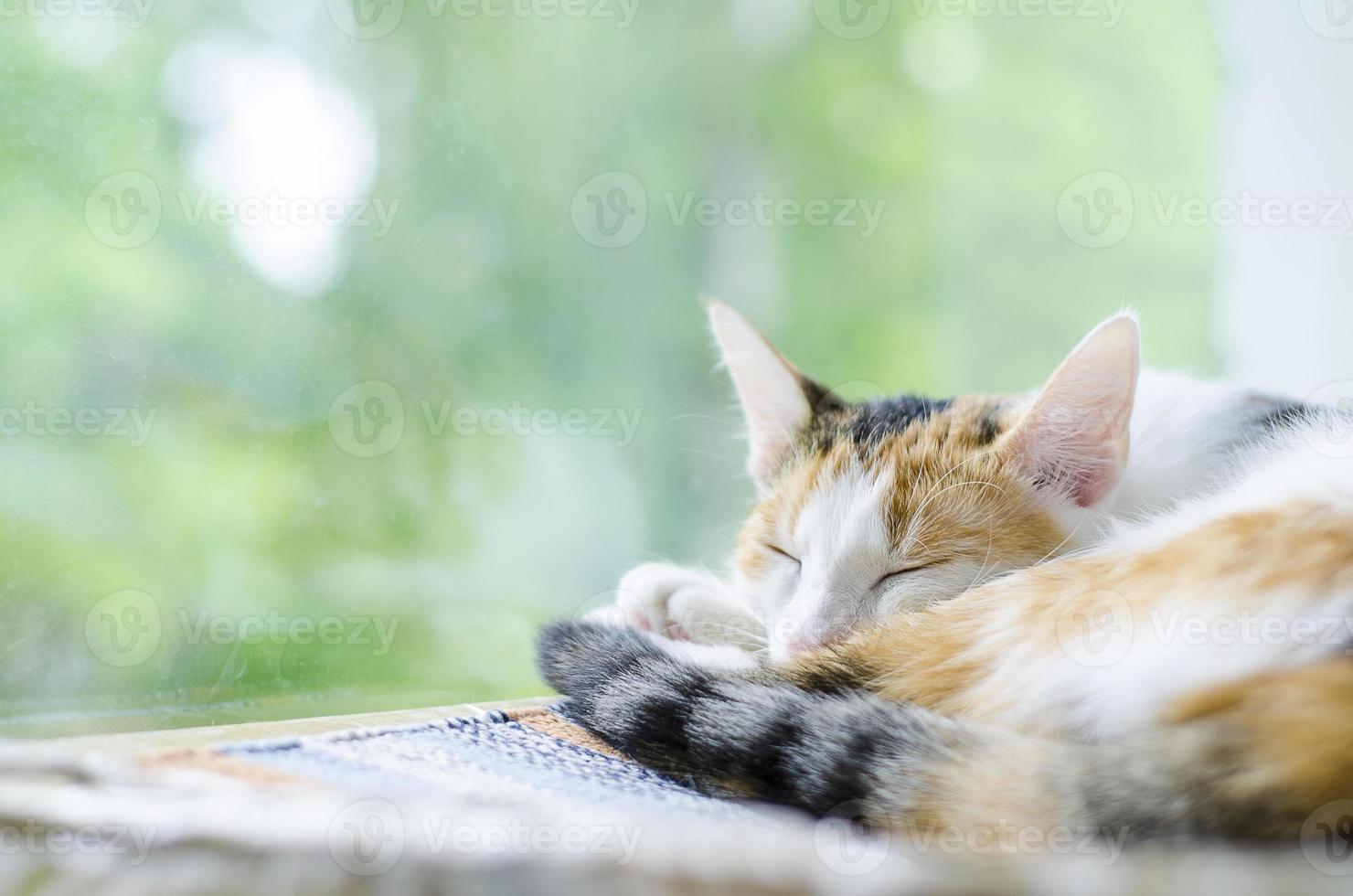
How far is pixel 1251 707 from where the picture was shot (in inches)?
26.7

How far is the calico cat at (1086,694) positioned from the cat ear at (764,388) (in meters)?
0.53

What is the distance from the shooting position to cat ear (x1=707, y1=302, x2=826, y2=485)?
155 centimetres

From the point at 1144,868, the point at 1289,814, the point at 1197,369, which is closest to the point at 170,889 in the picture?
the point at 1144,868

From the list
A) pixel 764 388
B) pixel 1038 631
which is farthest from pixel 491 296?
pixel 1038 631

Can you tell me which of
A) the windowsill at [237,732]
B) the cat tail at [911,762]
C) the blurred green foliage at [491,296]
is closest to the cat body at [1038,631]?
the cat tail at [911,762]

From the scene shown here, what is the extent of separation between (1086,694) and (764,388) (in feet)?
2.80

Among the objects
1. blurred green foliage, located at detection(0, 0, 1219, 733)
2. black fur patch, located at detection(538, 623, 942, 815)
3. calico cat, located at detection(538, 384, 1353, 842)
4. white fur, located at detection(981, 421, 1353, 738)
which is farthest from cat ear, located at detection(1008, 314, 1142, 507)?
blurred green foliage, located at detection(0, 0, 1219, 733)

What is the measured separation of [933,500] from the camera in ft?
4.17

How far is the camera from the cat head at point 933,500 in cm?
121

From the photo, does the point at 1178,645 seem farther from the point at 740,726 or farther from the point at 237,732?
the point at 237,732

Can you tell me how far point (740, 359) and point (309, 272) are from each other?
862 millimetres

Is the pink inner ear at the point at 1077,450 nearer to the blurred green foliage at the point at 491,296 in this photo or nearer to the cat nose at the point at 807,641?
the cat nose at the point at 807,641

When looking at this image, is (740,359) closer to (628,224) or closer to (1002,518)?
(1002,518)

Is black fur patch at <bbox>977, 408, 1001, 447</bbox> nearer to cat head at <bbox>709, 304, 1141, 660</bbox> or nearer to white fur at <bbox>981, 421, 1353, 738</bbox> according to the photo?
cat head at <bbox>709, 304, 1141, 660</bbox>
